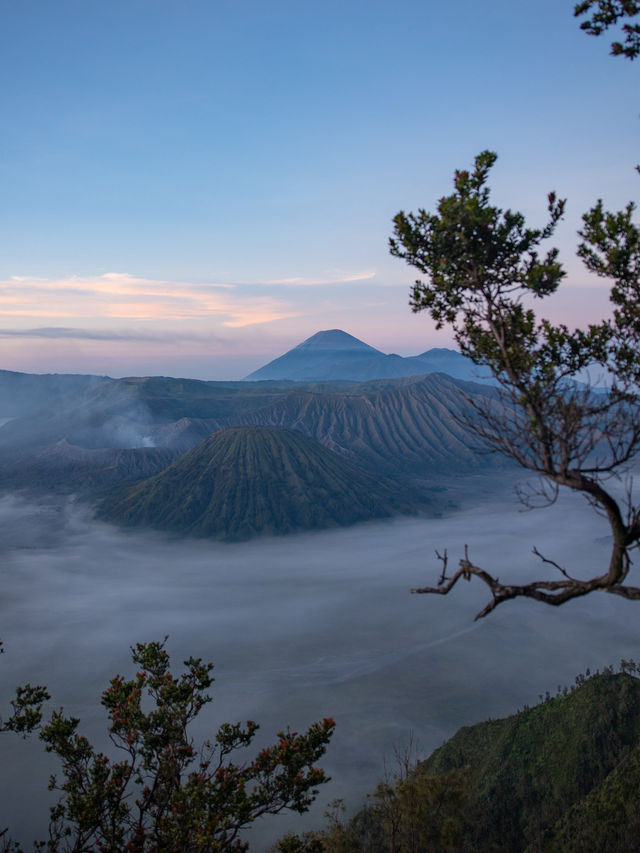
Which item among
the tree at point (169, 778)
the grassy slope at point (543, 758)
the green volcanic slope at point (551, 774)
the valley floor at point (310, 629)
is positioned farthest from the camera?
the valley floor at point (310, 629)

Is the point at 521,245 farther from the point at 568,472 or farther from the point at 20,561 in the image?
the point at 20,561

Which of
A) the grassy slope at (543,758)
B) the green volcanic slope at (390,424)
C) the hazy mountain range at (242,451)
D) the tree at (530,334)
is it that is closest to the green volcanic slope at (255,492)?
the hazy mountain range at (242,451)

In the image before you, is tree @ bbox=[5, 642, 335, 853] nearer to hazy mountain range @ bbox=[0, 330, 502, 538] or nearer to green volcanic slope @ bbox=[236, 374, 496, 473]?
hazy mountain range @ bbox=[0, 330, 502, 538]

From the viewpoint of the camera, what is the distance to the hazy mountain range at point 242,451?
92.2 meters

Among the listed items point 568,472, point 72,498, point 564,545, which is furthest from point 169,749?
point 72,498

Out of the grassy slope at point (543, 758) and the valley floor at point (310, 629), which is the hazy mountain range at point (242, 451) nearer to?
the valley floor at point (310, 629)

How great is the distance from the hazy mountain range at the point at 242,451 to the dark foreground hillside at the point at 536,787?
6485 cm

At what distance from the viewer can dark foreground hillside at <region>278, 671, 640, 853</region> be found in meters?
13.8

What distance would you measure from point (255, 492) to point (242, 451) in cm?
963

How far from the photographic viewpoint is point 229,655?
46.4 m

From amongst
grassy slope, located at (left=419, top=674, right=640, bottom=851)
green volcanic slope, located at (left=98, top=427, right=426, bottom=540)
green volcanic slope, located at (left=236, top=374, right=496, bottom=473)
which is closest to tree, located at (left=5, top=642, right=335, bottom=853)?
grassy slope, located at (left=419, top=674, right=640, bottom=851)

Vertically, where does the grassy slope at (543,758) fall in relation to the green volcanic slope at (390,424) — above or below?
below

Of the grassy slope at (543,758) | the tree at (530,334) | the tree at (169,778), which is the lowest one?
the grassy slope at (543,758)

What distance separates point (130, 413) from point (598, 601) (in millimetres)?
132668
